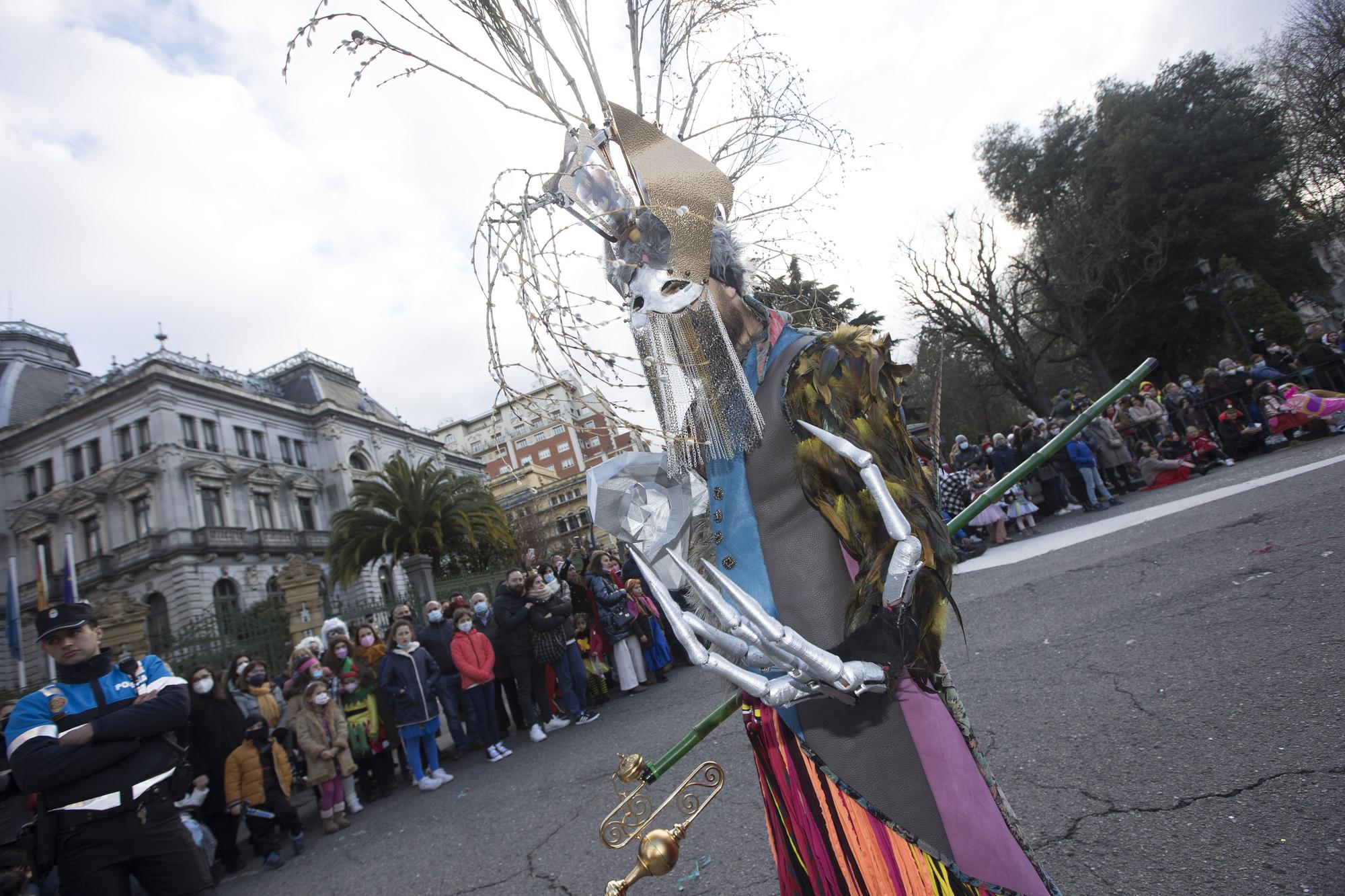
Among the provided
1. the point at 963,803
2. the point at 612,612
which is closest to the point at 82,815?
the point at 963,803

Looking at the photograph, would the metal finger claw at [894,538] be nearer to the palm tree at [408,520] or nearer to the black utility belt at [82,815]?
the black utility belt at [82,815]

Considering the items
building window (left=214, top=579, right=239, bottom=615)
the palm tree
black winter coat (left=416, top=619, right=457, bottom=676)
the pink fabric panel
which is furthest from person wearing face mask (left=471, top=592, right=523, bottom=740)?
building window (left=214, top=579, right=239, bottom=615)

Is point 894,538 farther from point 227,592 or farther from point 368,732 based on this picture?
point 227,592

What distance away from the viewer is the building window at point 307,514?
135 feet

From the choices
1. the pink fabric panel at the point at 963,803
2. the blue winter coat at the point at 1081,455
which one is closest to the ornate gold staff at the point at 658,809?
the pink fabric panel at the point at 963,803

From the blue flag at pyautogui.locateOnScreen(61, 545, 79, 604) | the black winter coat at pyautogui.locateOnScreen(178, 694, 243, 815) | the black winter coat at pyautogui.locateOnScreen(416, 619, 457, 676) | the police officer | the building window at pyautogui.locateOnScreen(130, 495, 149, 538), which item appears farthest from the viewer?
the building window at pyautogui.locateOnScreen(130, 495, 149, 538)

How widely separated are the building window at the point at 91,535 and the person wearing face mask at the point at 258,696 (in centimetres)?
3700

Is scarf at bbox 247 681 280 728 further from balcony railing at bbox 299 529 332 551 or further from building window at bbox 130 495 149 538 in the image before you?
balcony railing at bbox 299 529 332 551

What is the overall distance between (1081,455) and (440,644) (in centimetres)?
886

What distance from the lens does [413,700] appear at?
21.2ft

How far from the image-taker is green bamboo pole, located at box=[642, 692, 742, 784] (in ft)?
4.85

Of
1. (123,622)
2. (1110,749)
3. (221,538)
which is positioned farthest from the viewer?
(221,538)

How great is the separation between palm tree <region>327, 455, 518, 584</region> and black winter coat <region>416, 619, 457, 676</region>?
18.3m

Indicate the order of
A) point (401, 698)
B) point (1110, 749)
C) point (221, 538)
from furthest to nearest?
point (221, 538), point (401, 698), point (1110, 749)
